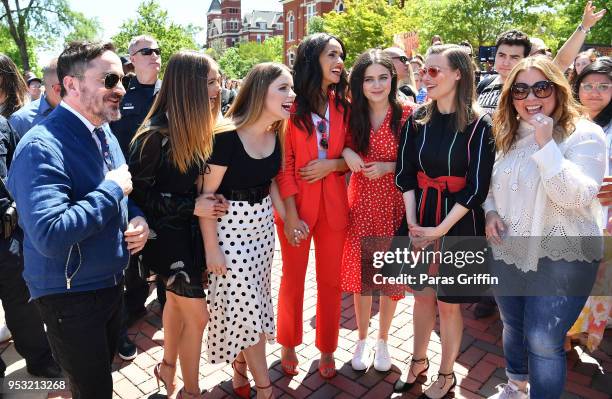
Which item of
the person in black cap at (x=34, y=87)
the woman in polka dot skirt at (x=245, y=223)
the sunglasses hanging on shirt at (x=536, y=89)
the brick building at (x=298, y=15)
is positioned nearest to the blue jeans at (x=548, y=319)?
the sunglasses hanging on shirt at (x=536, y=89)

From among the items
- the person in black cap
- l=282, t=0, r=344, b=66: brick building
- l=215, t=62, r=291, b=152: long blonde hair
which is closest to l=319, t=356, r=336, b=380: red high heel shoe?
l=215, t=62, r=291, b=152: long blonde hair

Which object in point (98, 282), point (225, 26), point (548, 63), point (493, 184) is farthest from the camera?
point (225, 26)

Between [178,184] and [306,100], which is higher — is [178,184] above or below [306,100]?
below

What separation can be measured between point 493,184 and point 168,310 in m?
2.08

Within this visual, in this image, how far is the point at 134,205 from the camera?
244cm

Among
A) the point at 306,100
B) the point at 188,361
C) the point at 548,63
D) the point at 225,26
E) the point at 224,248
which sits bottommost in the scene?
the point at 188,361

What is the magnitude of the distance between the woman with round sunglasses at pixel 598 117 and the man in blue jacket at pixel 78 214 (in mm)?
3018

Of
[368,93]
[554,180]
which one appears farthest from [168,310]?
[554,180]

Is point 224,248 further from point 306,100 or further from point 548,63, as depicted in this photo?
point 548,63

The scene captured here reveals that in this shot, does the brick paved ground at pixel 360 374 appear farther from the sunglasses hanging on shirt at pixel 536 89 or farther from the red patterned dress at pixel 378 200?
the sunglasses hanging on shirt at pixel 536 89

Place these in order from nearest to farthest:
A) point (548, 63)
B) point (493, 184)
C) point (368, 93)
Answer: point (548, 63)
point (493, 184)
point (368, 93)

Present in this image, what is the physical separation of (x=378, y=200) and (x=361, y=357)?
1.17m

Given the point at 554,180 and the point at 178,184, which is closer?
the point at 554,180

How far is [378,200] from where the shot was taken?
123 inches
